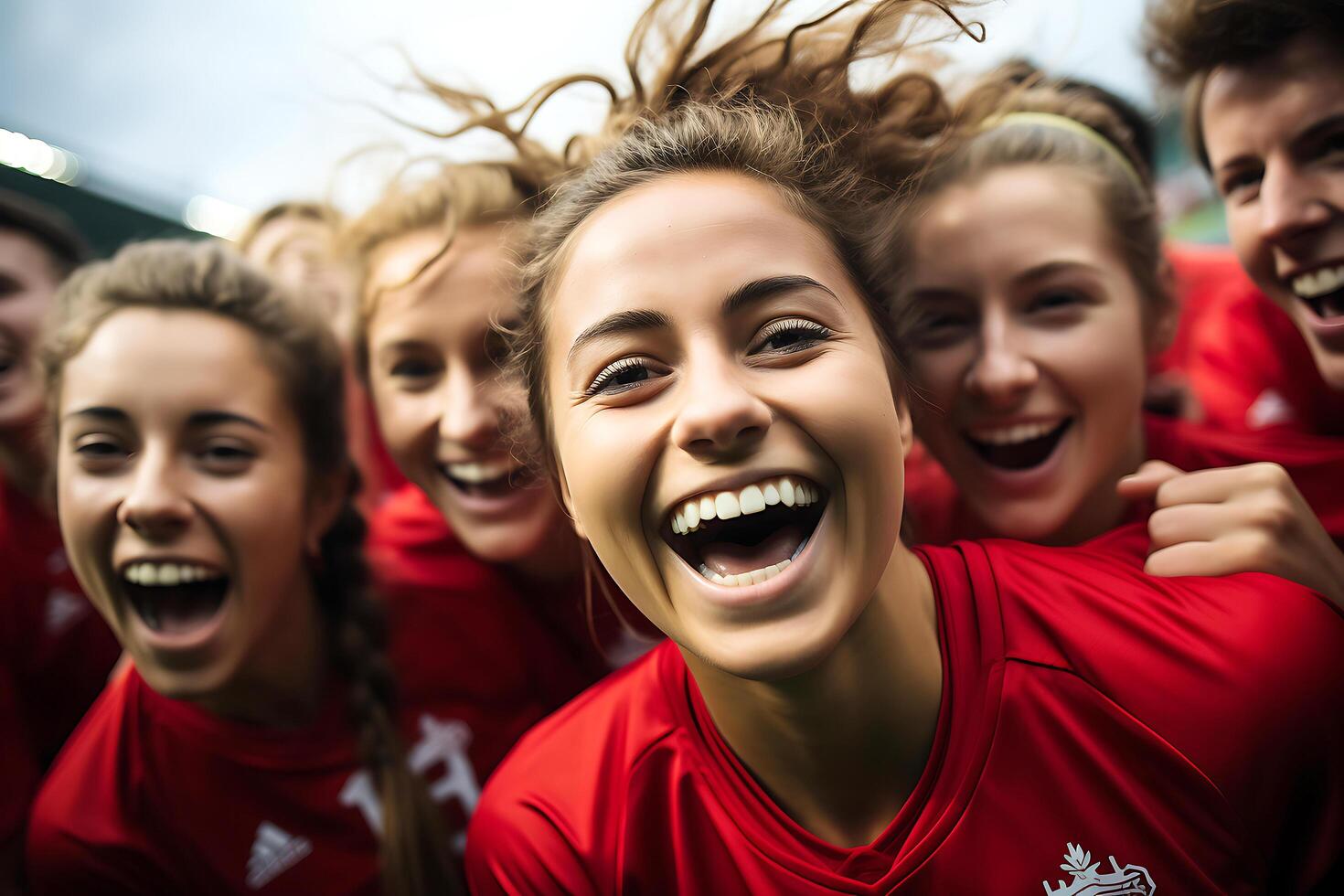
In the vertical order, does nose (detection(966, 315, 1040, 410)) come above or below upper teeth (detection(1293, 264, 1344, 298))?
below

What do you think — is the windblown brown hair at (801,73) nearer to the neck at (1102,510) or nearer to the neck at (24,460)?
the neck at (1102,510)

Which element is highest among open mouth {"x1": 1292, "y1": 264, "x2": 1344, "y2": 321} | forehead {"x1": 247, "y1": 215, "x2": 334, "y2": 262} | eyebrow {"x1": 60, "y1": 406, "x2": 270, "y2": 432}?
forehead {"x1": 247, "y1": 215, "x2": 334, "y2": 262}

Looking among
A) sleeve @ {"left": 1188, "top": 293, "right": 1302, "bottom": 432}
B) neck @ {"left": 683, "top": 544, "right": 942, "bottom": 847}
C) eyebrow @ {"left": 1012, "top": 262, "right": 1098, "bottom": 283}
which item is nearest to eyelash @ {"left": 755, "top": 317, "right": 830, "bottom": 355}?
neck @ {"left": 683, "top": 544, "right": 942, "bottom": 847}

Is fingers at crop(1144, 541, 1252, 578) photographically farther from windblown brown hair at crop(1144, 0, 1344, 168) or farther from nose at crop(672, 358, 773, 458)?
windblown brown hair at crop(1144, 0, 1344, 168)

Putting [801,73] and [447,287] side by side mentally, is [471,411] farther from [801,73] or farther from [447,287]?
[801,73]

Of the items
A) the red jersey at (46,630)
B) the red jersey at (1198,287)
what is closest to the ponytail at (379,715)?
the red jersey at (46,630)

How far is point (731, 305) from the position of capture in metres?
0.84

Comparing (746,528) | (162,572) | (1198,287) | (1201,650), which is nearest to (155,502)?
(162,572)

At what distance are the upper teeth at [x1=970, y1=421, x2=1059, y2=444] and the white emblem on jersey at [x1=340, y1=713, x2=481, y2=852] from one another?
3.17ft

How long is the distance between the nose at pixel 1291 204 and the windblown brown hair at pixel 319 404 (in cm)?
137

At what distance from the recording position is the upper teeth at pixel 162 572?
1.19 m

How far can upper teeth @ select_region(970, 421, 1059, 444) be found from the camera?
1.15 m

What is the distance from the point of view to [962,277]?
112 centimetres

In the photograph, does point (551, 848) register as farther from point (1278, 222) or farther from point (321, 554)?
point (1278, 222)
